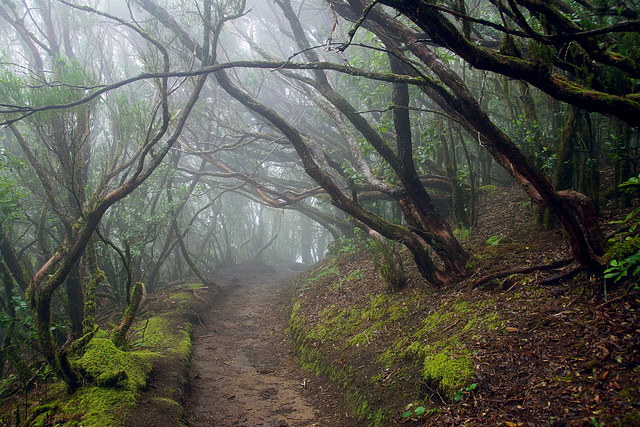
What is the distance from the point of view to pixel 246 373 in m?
5.93

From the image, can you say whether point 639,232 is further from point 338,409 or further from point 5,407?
point 5,407

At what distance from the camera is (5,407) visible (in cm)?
427

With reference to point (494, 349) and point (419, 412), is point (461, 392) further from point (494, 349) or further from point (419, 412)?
point (494, 349)

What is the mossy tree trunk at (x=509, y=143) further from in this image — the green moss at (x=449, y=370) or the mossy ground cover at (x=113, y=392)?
the mossy ground cover at (x=113, y=392)

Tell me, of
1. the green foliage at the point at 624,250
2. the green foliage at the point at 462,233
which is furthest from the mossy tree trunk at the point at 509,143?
the green foliage at the point at 462,233

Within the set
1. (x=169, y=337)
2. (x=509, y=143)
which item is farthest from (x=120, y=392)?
(x=509, y=143)

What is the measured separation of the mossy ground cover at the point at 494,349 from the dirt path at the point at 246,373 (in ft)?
1.78

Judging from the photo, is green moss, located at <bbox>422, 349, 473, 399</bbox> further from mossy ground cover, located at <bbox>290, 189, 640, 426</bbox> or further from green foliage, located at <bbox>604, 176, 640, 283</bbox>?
green foliage, located at <bbox>604, 176, 640, 283</bbox>

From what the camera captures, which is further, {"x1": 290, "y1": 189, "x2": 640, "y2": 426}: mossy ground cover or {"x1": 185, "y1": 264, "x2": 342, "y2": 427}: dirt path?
{"x1": 185, "y1": 264, "x2": 342, "y2": 427}: dirt path

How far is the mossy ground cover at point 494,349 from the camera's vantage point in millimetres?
2656

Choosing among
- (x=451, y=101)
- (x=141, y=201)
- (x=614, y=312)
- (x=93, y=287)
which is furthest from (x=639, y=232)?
(x=141, y=201)

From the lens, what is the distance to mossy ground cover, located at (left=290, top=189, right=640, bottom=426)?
2656 mm

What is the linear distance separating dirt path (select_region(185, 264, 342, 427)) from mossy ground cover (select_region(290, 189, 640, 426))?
54 centimetres

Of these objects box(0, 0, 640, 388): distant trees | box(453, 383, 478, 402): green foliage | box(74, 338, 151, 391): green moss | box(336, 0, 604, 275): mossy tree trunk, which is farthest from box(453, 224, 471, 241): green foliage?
box(74, 338, 151, 391): green moss
